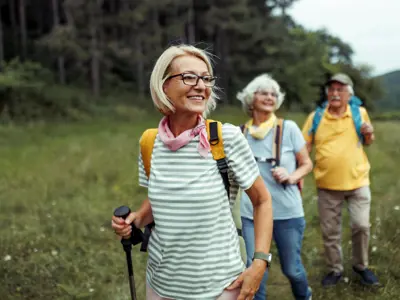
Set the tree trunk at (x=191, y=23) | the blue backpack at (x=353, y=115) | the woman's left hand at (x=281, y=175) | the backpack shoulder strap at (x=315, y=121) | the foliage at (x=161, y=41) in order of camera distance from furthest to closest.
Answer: the tree trunk at (x=191, y=23) < the foliage at (x=161, y=41) < the backpack shoulder strap at (x=315, y=121) < the blue backpack at (x=353, y=115) < the woman's left hand at (x=281, y=175)

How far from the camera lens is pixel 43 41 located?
76.9 ft

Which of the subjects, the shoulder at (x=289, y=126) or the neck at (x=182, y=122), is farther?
the shoulder at (x=289, y=126)

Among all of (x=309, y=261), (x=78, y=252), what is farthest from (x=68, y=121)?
(x=309, y=261)

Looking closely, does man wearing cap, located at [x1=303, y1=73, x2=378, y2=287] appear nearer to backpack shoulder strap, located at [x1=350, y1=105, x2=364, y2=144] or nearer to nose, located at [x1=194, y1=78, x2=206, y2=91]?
backpack shoulder strap, located at [x1=350, y1=105, x2=364, y2=144]

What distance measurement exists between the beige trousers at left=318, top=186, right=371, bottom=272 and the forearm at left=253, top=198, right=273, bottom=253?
2715 millimetres

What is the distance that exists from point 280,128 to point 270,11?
119 ft

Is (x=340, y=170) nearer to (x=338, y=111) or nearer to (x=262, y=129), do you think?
(x=338, y=111)

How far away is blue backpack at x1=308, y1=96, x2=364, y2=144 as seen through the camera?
438cm

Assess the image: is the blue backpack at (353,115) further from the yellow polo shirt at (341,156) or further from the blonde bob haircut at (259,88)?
the blonde bob haircut at (259,88)

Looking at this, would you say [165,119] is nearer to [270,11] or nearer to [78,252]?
A: [78,252]

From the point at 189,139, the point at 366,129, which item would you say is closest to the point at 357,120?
the point at 366,129

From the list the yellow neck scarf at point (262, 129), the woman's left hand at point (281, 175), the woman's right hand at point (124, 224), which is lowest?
the woman's left hand at point (281, 175)

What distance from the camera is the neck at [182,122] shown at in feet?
6.68

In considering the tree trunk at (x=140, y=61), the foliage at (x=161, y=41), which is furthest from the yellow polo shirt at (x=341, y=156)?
the tree trunk at (x=140, y=61)
